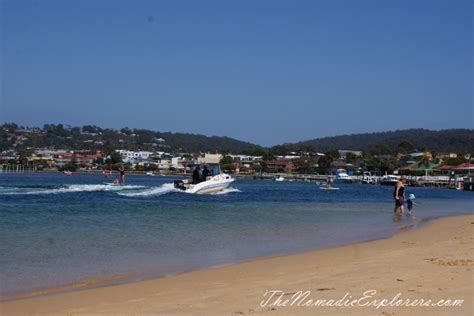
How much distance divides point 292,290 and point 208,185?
43751 mm

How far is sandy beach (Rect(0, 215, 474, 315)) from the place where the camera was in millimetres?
8523

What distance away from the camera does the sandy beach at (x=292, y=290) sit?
852 cm

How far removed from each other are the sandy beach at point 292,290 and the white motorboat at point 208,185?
38.4 metres

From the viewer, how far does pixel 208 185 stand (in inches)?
2104

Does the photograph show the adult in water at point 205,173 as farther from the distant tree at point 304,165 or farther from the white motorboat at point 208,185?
the distant tree at point 304,165

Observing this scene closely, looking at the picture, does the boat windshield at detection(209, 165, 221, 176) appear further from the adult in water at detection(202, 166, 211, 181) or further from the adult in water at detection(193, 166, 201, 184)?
the adult in water at detection(193, 166, 201, 184)

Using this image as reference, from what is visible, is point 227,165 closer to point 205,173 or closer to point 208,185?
point 205,173

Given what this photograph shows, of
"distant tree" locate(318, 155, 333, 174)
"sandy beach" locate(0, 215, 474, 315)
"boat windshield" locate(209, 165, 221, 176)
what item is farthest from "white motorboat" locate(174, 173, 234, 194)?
"distant tree" locate(318, 155, 333, 174)

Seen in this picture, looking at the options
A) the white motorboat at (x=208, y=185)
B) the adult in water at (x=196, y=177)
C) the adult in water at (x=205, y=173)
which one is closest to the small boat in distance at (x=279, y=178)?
the white motorboat at (x=208, y=185)

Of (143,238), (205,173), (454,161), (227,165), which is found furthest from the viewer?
(227,165)

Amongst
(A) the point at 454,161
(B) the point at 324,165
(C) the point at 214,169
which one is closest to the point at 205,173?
(C) the point at 214,169

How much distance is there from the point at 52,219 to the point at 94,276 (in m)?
13.4

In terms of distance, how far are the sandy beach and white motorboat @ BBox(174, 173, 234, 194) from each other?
38388mm

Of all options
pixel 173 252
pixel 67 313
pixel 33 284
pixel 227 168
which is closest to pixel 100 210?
pixel 173 252
